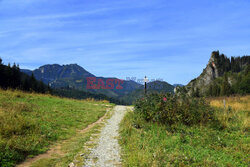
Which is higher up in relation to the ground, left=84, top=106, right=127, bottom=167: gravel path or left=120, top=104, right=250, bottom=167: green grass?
left=120, top=104, right=250, bottom=167: green grass

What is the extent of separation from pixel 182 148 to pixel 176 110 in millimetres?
3613

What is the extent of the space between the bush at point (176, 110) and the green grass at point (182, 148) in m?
0.45

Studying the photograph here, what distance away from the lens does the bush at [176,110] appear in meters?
8.96

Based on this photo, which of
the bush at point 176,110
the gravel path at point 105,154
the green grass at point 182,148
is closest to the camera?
the green grass at point 182,148

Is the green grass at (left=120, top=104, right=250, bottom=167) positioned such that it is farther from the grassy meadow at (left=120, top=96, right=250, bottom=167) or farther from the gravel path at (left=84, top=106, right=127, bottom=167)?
the gravel path at (left=84, top=106, right=127, bottom=167)

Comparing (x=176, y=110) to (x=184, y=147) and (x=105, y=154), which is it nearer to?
(x=184, y=147)

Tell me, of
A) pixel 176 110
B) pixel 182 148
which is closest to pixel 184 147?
pixel 182 148

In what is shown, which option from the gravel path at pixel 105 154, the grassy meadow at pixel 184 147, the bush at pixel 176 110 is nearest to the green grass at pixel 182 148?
the grassy meadow at pixel 184 147

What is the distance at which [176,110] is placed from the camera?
9.26 metres

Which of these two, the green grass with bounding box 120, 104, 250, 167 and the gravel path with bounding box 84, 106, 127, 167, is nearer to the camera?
the green grass with bounding box 120, 104, 250, 167

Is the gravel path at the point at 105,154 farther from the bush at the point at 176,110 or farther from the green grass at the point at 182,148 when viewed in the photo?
the bush at the point at 176,110

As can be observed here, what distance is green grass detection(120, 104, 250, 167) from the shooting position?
4.74 m

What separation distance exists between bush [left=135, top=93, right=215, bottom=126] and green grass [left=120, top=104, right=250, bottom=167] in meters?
0.45

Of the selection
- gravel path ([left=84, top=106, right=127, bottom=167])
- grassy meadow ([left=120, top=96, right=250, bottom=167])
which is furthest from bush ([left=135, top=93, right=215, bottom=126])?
gravel path ([left=84, top=106, right=127, bottom=167])
